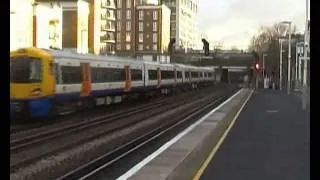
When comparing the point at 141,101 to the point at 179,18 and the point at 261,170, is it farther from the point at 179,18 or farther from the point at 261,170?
the point at 179,18

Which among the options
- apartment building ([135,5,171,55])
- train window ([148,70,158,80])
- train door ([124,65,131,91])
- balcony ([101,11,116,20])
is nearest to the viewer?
train door ([124,65,131,91])

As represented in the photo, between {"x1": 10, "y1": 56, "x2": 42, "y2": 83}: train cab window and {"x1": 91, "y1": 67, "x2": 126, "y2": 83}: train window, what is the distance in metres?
6.55

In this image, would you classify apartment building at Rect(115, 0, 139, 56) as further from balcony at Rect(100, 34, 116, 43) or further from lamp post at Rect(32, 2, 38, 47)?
lamp post at Rect(32, 2, 38, 47)

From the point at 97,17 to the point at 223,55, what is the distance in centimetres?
3278

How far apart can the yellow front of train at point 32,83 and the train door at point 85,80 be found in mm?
4367

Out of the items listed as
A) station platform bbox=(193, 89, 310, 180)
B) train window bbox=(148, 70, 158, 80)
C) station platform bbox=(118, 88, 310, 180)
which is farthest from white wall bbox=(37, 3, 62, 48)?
station platform bbox=(193, 89, 310, 180)

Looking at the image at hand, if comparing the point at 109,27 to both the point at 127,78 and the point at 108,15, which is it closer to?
the point at 108,15

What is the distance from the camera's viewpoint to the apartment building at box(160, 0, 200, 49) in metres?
170

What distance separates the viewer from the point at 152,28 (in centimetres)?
15875

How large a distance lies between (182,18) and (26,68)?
149m

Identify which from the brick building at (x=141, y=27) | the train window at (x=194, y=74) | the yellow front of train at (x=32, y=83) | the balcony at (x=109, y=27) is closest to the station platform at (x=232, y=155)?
the yellow front of train at (x=32, y=83)

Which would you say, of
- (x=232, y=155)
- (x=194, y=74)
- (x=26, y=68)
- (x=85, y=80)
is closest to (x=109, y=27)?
(x=194, y=74)

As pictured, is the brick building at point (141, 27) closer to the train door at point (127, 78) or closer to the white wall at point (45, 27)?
the white wall at point (45, 27)

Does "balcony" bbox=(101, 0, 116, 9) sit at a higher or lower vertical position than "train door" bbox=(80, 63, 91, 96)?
higher
